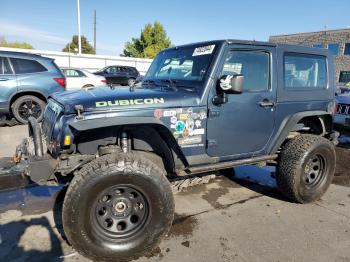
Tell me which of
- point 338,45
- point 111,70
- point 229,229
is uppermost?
point 338,45

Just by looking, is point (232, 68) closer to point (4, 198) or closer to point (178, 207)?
point (178, 207)

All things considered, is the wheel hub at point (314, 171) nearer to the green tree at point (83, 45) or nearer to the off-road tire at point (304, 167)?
the off-road tire at point (304, 167)

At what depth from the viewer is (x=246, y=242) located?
307 centimetres

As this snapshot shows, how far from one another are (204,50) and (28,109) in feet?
19.8

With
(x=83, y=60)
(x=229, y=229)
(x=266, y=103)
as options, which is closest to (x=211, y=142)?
(x=266, y=103)

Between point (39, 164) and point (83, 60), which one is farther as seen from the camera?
point (83, 60)

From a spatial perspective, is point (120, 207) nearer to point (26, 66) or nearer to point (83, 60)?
point (26, 66)

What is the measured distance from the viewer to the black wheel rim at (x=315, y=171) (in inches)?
156

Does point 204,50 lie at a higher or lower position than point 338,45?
lower

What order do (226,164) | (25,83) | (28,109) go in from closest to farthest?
1. (226,164)
2. (25,83)
3. (28,109)

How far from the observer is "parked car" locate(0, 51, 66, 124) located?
7.45 metres

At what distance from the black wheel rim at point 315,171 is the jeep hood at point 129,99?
196cm

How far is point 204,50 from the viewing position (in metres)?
3.39

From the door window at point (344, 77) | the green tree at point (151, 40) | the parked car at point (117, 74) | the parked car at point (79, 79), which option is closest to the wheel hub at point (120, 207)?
the parked car at point (79, 79)
